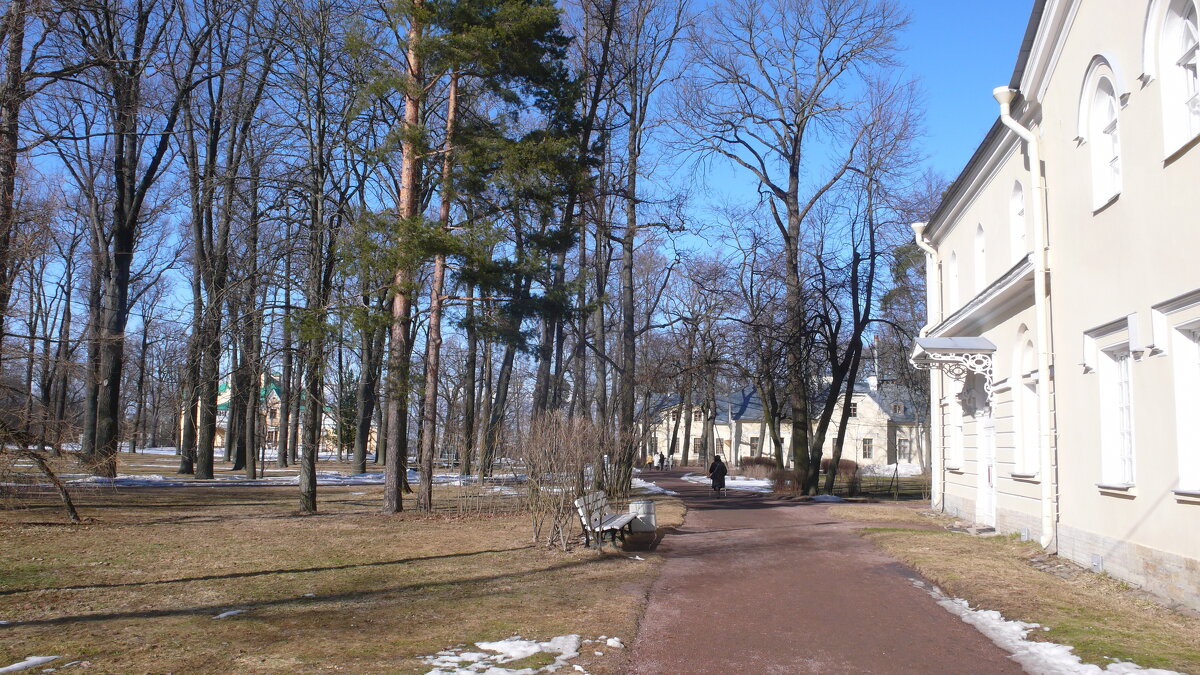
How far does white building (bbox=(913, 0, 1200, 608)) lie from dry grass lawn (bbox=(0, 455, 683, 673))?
5.25 metres

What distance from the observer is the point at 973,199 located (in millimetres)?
16766

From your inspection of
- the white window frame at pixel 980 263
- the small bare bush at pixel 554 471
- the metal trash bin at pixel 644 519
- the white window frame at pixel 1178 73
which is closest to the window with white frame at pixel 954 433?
the white window frame at pixel 980 263

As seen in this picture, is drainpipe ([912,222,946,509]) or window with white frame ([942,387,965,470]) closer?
window with white frame ([942,387,965,470])

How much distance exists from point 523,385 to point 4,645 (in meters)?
55.7

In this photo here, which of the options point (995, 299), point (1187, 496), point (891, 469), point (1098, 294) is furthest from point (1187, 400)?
point (891, 469)

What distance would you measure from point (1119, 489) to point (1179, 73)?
4294 mm

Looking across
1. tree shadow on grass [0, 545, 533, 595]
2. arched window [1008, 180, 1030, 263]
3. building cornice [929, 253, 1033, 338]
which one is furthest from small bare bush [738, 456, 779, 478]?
tree shadow on grass [0, 545, 533, 595]

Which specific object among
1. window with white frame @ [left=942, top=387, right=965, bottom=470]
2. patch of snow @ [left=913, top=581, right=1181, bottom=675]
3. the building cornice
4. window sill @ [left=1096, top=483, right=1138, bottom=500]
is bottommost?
patch of snow @ [left=913, top=581, right=1181, bottom=675]

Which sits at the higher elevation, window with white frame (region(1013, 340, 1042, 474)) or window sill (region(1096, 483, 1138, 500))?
window with white frame (region(1013, 340, 1042, 474))

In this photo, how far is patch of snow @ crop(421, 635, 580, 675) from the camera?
19.8 ft

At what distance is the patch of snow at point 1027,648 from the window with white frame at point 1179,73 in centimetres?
471

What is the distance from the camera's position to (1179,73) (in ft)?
27.9

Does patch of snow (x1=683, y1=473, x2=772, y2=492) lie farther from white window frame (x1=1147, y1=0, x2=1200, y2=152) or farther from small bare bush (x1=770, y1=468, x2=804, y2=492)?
white window frame (x1=1147, y1=0, x2=1200, y2=152)

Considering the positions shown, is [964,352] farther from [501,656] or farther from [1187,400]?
[501,656]
